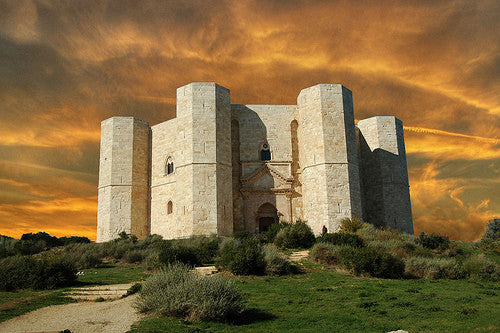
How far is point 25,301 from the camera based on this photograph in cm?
1002

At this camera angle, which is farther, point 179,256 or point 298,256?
point 298,256

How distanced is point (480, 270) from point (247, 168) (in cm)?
1586

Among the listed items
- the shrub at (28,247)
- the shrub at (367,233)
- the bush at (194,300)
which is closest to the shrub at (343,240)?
the shrub at (367,233)

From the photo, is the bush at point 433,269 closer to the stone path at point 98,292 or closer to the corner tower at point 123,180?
the stone path at point 98,292

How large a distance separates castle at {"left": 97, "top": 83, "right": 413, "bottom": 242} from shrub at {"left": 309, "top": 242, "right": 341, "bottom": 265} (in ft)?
26.9

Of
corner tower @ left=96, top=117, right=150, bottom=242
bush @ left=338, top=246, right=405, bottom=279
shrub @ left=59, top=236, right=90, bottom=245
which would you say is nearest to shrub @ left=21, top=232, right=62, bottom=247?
shrub @ left=59, top=236, right=90, bottom=245

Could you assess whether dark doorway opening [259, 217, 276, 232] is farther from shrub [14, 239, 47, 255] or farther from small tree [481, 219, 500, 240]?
small tree [481, 219, 500, 240]

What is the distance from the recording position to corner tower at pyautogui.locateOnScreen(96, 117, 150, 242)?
28.2m

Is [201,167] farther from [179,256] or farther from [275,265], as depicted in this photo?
[275,265]

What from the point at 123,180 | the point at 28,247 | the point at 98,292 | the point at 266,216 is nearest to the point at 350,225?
the point at 266,216

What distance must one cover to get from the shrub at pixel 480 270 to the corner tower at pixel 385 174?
572 inches

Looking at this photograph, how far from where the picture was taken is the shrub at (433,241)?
68.4 ft

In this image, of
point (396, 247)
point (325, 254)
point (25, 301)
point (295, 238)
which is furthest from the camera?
point (295, 238)

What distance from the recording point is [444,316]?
28.3ft
